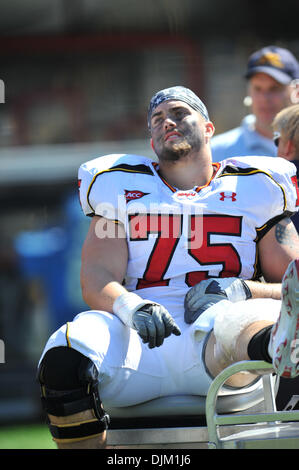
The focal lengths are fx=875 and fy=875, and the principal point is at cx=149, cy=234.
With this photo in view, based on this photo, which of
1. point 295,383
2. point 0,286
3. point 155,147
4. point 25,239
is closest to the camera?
point 295,383

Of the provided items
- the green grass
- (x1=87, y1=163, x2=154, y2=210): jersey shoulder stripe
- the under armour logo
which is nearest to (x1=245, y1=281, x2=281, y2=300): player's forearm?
the under armour logo

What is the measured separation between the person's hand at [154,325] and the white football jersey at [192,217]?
0.31 m

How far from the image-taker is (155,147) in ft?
8.75

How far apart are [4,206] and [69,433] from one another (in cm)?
823

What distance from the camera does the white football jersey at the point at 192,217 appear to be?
250cm

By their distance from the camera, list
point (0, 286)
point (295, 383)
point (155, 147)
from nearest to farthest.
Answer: point (295, 383) → point (155, 147) → point (0, 286)

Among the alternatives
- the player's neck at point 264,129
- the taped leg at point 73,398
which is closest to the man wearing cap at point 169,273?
the taped leg at point 73,398

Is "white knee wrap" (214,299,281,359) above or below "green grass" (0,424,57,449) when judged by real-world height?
above

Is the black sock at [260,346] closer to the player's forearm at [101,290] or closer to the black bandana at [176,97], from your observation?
the player's forearm at [101,290]

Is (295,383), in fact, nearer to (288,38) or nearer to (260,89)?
(260,89)

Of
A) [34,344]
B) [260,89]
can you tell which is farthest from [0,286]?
[260,89]

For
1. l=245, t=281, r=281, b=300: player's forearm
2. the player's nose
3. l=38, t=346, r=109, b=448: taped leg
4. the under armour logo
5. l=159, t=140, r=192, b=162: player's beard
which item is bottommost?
l=38, t=346, r=109, b=448: taped leg

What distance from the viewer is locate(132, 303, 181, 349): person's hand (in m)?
2.13

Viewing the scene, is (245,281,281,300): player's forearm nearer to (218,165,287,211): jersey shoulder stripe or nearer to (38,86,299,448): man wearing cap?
(38,86,299,448): man wearing cap
